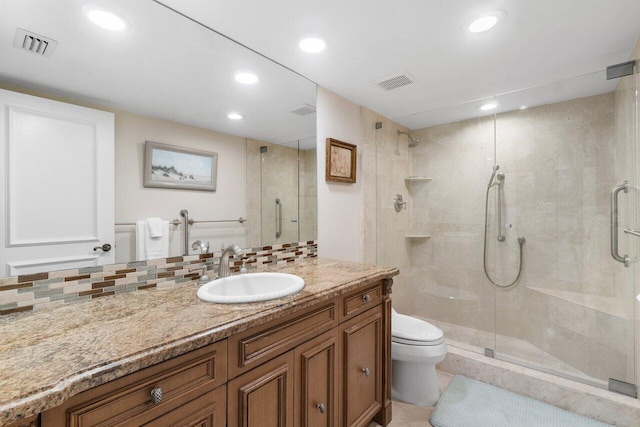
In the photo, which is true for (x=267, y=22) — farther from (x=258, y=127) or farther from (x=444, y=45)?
(x=444, y=45)

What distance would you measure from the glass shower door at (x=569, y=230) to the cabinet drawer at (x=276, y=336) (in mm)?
1780

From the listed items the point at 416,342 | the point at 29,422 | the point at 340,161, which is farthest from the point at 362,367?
the point at 340,161

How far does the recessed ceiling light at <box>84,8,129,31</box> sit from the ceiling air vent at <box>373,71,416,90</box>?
1516mm

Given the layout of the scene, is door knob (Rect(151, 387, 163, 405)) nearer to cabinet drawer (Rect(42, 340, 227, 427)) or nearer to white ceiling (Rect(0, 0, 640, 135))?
cabinet drawer (Rect(42, 340, 227, 427))

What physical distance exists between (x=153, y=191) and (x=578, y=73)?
2768 millimetres

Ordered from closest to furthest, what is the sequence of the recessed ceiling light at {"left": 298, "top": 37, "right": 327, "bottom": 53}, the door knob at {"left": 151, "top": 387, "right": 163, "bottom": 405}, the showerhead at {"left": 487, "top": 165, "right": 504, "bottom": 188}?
the door knob at {"left": 151, "top": 387, "right": 163, "bottom": 405}, the recessed ceiling light at {"left": 298, "top": 37, "right": 327, "bottom": 53}, the showerhead at {"left": 487, "top": 165, "right": 504, "bottom": 188}

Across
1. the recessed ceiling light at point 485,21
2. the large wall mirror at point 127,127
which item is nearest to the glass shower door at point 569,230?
the recessed ceiling light at point 485,21

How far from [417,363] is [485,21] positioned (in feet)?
6.64

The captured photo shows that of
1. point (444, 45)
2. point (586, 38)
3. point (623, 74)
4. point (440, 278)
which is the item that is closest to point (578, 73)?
point (623, 74)

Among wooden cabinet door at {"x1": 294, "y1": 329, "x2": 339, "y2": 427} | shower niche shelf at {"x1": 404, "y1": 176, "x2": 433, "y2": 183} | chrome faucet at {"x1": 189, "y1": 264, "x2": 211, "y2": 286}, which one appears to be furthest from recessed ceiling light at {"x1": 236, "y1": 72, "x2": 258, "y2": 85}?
shower niche shelf at {"x1": 404, "y1": 176, "x2": 433, "y2": 183}

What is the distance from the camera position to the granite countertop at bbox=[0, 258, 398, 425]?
2.02 ft

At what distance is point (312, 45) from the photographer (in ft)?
5.45

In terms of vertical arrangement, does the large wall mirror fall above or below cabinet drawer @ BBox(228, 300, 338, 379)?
above

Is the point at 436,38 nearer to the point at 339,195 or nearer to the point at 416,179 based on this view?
the point at 339,195
